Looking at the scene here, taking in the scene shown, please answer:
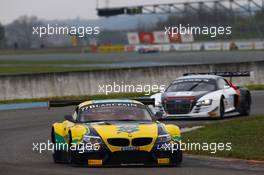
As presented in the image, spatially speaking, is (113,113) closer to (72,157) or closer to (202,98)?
(72,157)

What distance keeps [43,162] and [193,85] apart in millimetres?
9199

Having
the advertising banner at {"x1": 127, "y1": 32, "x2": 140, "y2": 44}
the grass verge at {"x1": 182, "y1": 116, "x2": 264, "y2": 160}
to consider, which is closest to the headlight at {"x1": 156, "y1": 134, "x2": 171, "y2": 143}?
the grass verge at {"x1": 182, "y1": 116, "x2": 264, "y2": 160}

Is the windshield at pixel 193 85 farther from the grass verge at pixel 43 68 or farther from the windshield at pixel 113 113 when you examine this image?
the grass verge at pixel 43 68

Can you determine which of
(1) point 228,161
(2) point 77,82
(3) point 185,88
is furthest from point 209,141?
(2) point 77,82

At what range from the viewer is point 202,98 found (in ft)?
72.3

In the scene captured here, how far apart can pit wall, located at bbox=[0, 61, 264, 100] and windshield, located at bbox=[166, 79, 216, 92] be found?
34.6 feet

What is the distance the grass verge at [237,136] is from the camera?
1481 cm

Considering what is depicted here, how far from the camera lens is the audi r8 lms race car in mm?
21938

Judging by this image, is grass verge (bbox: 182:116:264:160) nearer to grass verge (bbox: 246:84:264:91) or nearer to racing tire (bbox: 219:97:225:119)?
racing tire (bbox: 219:97:225:119)

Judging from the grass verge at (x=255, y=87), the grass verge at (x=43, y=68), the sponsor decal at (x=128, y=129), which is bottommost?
the sponsor decal at (x=128, y=129)

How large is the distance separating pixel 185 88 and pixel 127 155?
10192 millimetres

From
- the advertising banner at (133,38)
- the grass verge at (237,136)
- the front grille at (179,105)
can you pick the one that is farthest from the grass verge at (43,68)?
the advertising banner at (133,38)

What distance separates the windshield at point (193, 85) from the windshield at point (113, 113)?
839 centimetres

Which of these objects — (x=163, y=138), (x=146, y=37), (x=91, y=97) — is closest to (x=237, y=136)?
(x=163, y=138)
